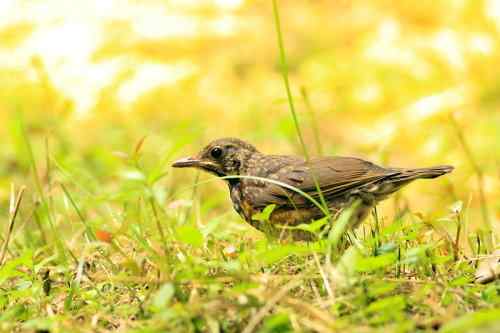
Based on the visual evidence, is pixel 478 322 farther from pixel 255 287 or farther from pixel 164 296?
pixel 164 296

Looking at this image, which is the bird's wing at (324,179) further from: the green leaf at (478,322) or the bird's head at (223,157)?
the green leaf at (478,322)

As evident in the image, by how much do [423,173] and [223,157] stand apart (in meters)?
1.18

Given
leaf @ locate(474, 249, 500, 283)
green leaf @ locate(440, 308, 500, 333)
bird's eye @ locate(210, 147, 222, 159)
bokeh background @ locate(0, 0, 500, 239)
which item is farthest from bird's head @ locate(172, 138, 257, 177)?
Result: bokeh background @ locate(0, 0, 500, 239)

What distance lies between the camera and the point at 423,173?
4332 mm

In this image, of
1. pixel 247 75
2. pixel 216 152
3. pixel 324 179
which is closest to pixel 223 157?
pixel 216 152

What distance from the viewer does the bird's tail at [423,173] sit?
4.32 metres

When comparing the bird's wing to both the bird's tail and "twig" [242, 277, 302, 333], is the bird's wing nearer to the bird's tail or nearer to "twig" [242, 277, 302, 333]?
the bird's tail

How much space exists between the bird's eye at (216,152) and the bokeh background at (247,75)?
3.37 meters

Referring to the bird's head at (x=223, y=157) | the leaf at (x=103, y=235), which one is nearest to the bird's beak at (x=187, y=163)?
the bird's head at (x=223, y=157)

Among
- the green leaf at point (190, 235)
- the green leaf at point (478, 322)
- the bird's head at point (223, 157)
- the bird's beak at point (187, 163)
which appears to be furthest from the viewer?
the bird's head at point (223, 157)

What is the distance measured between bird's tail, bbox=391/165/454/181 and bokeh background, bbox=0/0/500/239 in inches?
148

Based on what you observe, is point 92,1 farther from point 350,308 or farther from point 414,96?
point 350,308

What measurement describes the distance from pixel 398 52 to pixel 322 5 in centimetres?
209

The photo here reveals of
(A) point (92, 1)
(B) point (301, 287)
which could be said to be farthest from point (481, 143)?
(B) point (301, 287)
